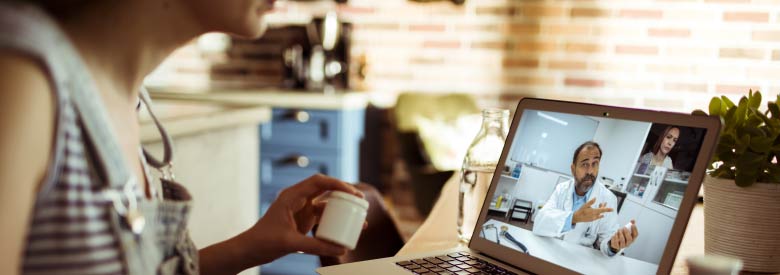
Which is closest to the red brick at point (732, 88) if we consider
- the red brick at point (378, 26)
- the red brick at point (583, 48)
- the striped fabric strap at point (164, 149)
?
the red brick at point (583, 48)

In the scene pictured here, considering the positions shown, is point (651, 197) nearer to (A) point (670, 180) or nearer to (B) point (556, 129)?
(A) point (670, 180)

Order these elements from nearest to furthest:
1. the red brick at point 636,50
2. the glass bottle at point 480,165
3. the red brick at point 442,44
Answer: the glass bottle at point 480,165
the red brick at point 636,50
the red brick at point 442,44

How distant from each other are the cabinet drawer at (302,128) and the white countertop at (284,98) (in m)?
0.03

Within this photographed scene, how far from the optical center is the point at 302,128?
11.3ft

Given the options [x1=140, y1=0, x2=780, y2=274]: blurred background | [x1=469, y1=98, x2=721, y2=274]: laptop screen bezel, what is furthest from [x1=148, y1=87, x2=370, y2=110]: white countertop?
[x1=469, y1=98, x2=721, y2=274]: laptop screen bezel

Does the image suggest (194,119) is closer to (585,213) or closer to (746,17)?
(585,213)

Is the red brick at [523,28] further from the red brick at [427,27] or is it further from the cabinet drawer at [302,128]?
the cabinet drawer at [302,128]

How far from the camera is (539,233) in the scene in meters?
1.07

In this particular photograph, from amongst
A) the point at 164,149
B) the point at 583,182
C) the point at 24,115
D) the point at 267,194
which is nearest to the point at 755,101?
the point at 583,182

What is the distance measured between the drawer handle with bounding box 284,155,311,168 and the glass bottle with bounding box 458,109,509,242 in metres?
2.12

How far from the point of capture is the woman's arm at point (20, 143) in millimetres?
591

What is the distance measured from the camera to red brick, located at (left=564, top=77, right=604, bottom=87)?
11.2ft

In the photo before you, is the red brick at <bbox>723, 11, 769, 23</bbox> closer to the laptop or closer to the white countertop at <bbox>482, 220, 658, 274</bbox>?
the laptop

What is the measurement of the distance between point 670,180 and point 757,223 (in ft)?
0.93
